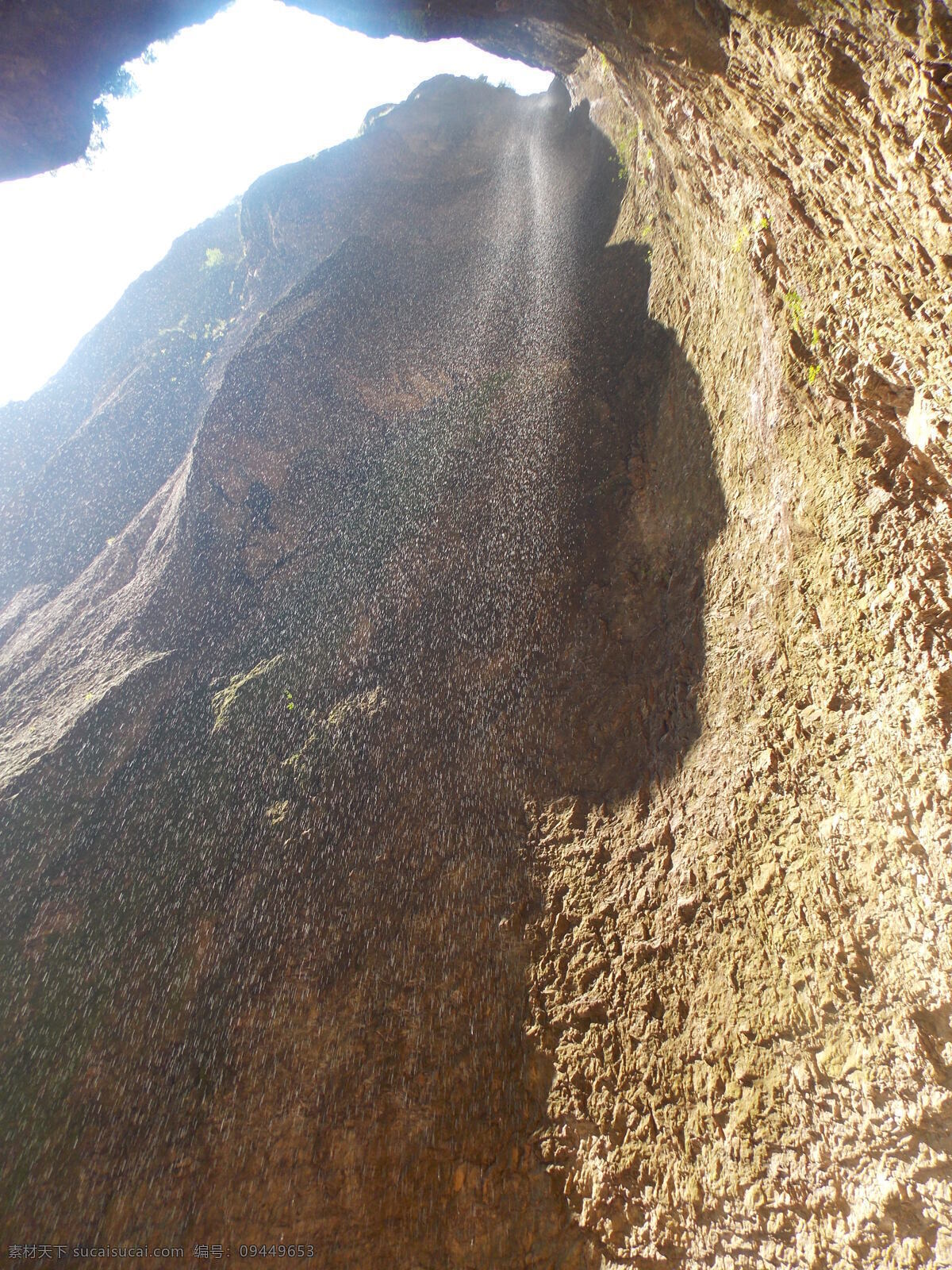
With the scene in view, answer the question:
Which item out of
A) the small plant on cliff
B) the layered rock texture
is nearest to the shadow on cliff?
the layered rock texture

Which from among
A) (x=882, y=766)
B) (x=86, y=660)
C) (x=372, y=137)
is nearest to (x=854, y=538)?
(x=882, y=766)

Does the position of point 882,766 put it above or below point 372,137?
below

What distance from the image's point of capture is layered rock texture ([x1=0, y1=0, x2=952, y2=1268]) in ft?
8.86

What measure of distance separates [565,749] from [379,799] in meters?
Result: 1.85

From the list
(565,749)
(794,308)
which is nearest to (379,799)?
(565,749)

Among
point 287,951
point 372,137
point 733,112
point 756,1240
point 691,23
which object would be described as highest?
point 372,137

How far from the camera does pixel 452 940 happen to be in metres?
4.80

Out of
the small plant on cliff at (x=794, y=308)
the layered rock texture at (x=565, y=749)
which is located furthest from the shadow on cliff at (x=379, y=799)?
the small plant on cliff at (x=794, y=308)

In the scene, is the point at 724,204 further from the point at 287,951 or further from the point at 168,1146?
the point at 168,1146

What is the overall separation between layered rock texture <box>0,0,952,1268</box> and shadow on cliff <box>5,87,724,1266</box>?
0.04m

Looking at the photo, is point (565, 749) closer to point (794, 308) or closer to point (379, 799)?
point (379, 799)

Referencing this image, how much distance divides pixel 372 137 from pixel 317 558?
1019cm

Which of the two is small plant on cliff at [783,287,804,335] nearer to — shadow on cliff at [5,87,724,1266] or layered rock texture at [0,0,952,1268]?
layered rock texture at [0,0,952,1268]

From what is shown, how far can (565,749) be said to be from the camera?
17.7ft
